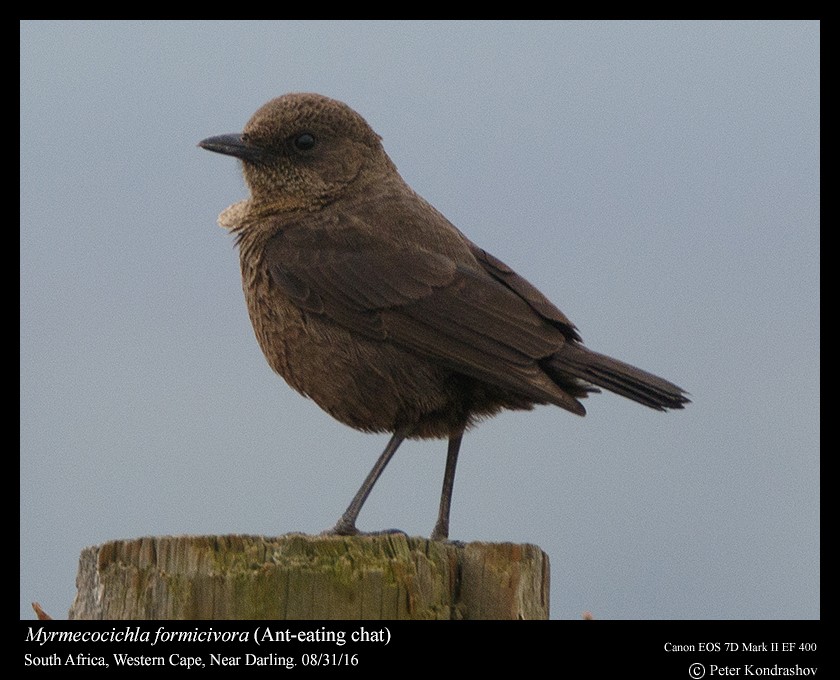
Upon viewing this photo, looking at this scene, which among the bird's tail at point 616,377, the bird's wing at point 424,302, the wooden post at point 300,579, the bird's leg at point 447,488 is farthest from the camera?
the bird's leg at point 447,488

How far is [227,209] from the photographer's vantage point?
6.70m

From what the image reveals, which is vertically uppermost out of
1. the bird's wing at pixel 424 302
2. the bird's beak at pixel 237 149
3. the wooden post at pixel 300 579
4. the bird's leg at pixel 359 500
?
the bird's beak at pixel 237 149

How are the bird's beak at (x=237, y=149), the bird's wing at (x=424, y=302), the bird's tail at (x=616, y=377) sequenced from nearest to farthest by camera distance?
the bird's tail at (x=616, y=377) < the bird's wing at (x=424, y=302) < the bird's beak at (x=237, y=149)

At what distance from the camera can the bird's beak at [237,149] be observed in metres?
6.42

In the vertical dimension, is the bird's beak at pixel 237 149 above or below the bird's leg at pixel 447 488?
above

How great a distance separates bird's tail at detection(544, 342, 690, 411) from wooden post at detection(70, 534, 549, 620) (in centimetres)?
144

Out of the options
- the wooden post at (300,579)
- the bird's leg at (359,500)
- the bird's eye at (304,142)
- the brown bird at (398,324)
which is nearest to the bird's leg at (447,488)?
the brown bird at (398,324)

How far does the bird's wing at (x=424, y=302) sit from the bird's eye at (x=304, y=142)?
22.0 inches

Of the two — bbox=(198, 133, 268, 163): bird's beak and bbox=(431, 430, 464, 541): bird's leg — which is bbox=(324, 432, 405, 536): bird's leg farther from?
bbox=(198, 133, 268, 163): bird's beak

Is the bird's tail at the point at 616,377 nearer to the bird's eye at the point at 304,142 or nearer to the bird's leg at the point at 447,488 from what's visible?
the bird's leg at the point at 447,488
